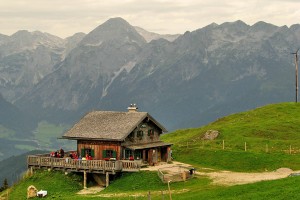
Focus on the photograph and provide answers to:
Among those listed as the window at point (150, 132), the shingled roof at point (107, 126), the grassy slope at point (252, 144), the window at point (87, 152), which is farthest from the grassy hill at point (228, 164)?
the shingled roof at point (107, 126)

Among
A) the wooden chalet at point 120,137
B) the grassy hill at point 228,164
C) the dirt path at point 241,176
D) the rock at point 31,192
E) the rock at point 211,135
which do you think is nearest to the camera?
the grassy hill at point 228,164

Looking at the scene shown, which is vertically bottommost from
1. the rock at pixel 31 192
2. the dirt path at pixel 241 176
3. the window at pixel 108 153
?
the rock at pixel 31 192

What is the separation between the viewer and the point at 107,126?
8288cm

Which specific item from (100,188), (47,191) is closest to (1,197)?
(47,191)

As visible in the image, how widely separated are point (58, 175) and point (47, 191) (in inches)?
254

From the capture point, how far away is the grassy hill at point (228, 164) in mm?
54375

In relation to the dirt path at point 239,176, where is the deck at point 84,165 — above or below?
above

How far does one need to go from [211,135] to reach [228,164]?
900 inches

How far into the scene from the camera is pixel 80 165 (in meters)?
78.7

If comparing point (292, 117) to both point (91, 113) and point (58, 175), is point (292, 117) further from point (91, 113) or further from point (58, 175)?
point (58, 175)

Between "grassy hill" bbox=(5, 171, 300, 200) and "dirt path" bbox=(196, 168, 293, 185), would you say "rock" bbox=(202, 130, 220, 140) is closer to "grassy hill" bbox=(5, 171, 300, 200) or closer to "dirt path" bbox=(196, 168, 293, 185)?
"dirt path" bbox=(196, 168, 293, 185)

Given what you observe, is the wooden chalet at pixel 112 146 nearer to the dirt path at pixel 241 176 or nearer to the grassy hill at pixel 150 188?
the grassy hill at pixel 150 188

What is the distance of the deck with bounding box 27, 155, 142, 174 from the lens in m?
75.4

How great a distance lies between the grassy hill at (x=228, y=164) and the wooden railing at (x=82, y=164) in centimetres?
148
